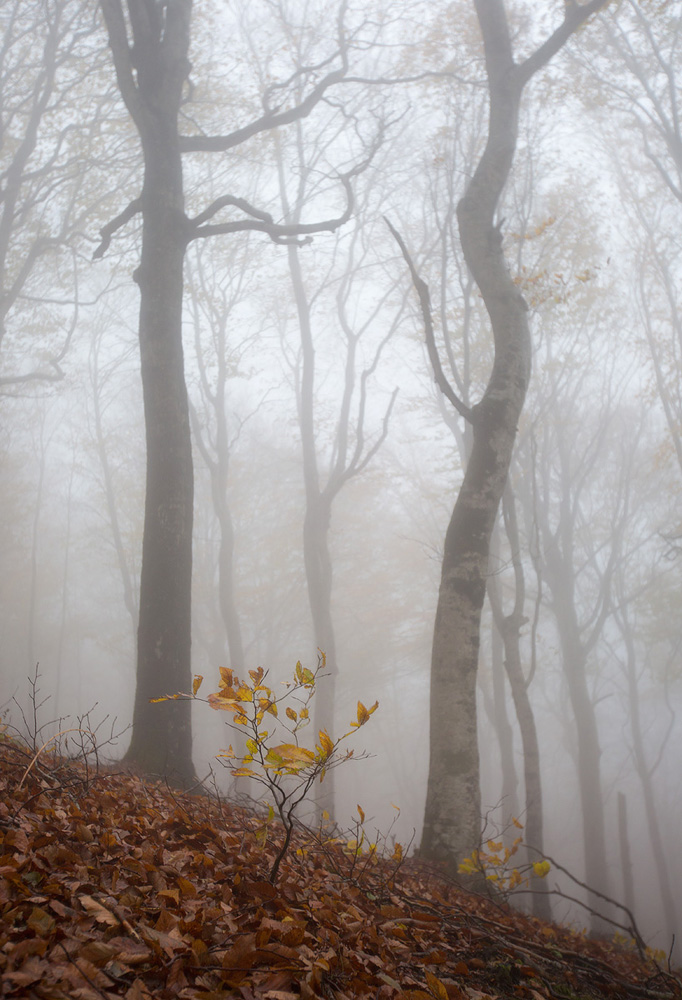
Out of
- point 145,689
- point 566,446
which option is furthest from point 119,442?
point 145,689

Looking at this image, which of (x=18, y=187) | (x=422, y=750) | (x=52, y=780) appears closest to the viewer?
(x=52, y=780)

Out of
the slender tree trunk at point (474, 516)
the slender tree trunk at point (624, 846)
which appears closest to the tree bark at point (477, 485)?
the slender tree trunk at point (474, 516)

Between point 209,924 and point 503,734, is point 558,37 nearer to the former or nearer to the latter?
point 209,924

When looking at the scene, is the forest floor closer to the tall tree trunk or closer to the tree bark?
the tree bark

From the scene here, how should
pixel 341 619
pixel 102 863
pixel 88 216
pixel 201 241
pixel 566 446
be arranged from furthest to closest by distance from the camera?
pixel 341 619, pixel 201 241, pixel 566 446, pixel 88 216, pixel 102 863

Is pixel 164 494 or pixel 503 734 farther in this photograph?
pixel 503 734

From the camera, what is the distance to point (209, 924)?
154 cm

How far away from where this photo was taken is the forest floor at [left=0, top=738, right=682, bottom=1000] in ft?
4.23

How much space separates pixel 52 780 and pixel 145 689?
7.23ft

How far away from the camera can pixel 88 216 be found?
1092 centimetres

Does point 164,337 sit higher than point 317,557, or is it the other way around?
point 164,337

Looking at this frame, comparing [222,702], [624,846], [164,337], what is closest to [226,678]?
[222,702]

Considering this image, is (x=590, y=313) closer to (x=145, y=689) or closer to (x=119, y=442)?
(x=145, y=689)

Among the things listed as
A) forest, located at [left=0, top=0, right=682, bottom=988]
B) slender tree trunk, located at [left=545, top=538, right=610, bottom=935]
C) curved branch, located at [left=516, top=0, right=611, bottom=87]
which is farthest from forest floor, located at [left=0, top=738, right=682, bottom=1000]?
slender tree trunk, located at [left=545, top=538, right=610, bottom=935]
